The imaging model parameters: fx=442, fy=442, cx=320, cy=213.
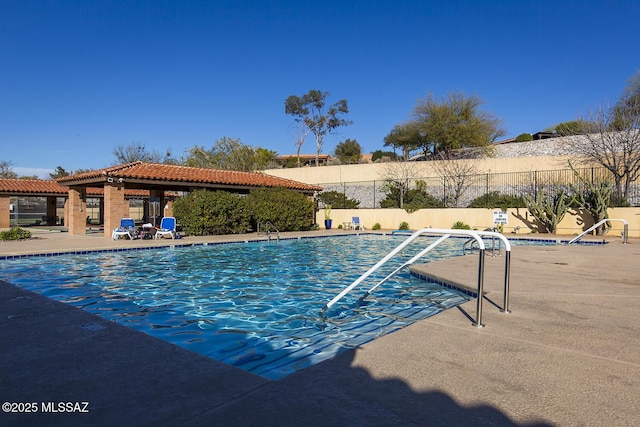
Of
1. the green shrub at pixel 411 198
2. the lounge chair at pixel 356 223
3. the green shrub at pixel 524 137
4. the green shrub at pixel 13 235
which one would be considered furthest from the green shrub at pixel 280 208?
the green shrub at pixel 524 137

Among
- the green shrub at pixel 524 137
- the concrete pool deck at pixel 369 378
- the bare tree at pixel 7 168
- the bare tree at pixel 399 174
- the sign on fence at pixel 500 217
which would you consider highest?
the green shrub at pixel 524 137

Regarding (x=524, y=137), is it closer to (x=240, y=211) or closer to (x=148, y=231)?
(x=240, y=211)

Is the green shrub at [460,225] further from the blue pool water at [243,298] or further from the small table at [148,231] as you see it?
the small table at [148,231]

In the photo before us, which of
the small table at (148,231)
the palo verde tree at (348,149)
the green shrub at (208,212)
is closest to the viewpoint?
the small table at (148,231)

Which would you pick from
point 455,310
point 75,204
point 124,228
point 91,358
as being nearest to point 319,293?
point 455,310

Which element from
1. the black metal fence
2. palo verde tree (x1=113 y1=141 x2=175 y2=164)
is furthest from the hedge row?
palo verde tree (x1=113 y1=141 x2=175 y2=164)

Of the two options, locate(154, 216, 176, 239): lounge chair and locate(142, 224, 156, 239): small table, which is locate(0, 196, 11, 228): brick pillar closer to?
locate(142, 224, 156, 239): small table

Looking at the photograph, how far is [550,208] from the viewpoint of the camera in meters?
20.1

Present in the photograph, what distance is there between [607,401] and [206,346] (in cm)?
383

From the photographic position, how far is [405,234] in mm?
21297

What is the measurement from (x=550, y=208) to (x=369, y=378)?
64.8ft

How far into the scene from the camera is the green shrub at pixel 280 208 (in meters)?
20.7

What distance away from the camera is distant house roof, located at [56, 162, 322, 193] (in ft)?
58.6

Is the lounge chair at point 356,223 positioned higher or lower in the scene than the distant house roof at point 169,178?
lower
